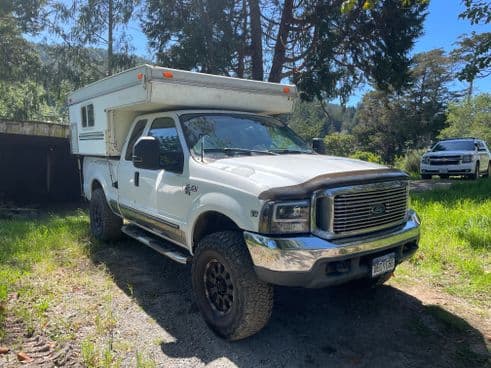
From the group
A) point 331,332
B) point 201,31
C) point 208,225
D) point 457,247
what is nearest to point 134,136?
point 208,225

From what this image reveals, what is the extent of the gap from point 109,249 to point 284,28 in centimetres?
1077

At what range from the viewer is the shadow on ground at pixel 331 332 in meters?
3.33

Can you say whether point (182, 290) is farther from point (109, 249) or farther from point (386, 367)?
point (386, 367)

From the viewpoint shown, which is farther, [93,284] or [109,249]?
[109,249]

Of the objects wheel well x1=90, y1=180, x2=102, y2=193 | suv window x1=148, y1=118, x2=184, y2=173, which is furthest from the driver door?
wheel well x1=90, y1=180, x2=102, y2=193

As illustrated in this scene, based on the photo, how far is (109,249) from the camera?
20.6ft

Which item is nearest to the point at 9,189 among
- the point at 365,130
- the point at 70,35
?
the point at 70,35

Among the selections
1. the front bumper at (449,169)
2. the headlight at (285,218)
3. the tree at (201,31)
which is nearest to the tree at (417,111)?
the front bumper at (449,169)

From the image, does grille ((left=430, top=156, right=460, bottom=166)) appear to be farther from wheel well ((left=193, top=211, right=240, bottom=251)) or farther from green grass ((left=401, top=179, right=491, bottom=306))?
wheel well ((left=193, top=211, right=240, bottom=251))

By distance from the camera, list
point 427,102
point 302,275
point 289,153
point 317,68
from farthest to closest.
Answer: point 427,102 < point 317,68 < point 289,153 < point 302,275

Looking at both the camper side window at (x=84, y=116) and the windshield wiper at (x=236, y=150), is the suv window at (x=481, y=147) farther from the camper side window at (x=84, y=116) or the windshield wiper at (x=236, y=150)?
the camper side window at (x=84, y=116)

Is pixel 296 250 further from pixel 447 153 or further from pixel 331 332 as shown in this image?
pixel 447 153

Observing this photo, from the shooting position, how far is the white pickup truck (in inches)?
125

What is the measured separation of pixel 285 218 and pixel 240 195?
445 millimetres
